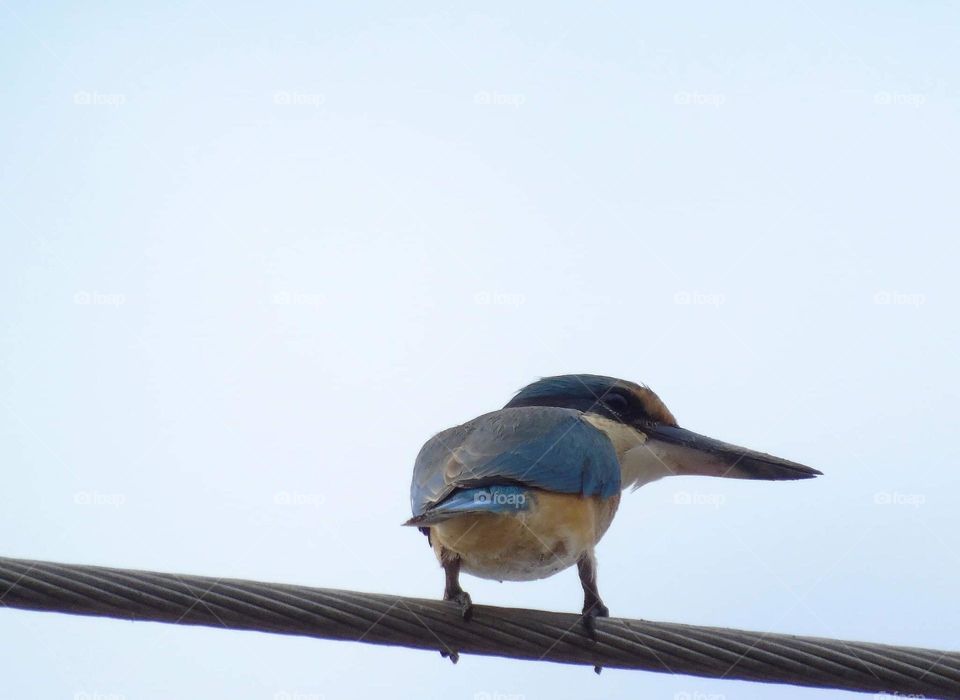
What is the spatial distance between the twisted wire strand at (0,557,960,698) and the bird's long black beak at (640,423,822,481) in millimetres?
2194

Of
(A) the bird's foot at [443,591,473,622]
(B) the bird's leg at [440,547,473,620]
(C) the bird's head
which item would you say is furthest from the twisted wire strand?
(C) the bird's head

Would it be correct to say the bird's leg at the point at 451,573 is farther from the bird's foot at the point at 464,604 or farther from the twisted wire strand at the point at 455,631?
the twisted wire strand at the point at 455,631

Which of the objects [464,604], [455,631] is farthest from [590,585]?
[455,631]

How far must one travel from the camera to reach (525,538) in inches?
151

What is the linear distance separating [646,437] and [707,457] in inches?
12.2

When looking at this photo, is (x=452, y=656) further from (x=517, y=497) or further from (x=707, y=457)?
(x=707, y=457)

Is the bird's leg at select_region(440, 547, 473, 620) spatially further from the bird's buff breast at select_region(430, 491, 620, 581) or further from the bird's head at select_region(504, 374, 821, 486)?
the bird's head at select_region(504, 374, 821, 486)

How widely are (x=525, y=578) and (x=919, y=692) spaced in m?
1.50

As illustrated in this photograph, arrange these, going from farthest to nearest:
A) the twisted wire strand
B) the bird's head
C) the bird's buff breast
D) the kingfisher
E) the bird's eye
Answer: the bird's eye → the bird's head → the bird's buff breast → the kingfisher → the twisted wire strand

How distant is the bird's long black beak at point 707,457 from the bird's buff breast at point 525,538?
123 centimetres

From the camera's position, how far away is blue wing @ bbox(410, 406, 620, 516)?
3.78 meters

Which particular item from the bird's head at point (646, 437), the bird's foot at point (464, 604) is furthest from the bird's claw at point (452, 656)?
the bird's head at point (646, 437)

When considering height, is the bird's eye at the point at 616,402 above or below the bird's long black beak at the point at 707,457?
above

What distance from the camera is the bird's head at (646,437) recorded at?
528cm
